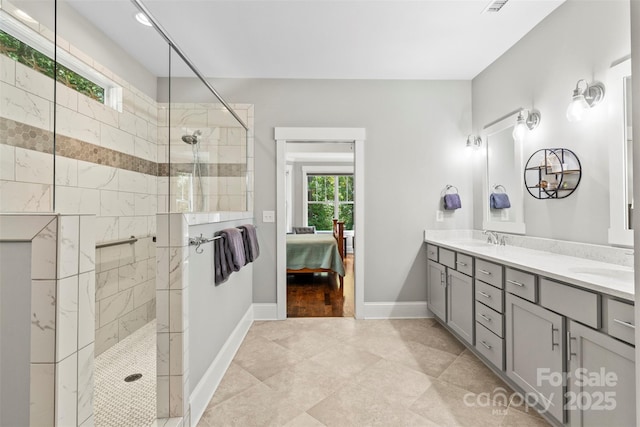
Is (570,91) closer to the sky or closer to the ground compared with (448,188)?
closer to the sky

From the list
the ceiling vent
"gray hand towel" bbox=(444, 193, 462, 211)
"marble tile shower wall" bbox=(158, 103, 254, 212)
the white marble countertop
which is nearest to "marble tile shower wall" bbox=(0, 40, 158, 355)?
"marble tile shower wall" bbox=(158, 103, 254, 212)

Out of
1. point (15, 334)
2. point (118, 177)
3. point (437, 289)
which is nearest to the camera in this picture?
point (15, 334)

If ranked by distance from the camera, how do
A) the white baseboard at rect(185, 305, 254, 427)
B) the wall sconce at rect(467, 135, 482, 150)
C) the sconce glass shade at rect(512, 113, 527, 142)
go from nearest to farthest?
1. the white baseboard at rect(185, 305, 254, 427)
2. the sconce glass shade at rect(512, 113, 527, 142)
3. the wall sconce at rect(467, 135, 482, 150)

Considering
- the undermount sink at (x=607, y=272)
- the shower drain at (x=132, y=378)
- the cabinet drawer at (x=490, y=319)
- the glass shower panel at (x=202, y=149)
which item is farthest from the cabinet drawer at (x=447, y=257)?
the shower drain at (x=132, y=378)

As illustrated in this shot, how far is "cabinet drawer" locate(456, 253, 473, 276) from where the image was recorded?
7.22 feet

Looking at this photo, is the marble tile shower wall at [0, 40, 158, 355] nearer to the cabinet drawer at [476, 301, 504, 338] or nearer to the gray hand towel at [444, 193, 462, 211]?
the cabinet drawer at [476, 301, 504, 338]

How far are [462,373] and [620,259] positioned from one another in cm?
118

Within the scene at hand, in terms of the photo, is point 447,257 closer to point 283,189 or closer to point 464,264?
point 464,264

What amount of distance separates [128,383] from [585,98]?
327 centimetres

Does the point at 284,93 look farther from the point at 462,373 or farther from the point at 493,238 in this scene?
the point at 462,373

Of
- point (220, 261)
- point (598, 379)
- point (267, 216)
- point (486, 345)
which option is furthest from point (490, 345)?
point (267, 216)

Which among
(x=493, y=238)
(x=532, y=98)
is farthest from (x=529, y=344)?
(x=532, y=98)

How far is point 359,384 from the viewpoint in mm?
A: 1893

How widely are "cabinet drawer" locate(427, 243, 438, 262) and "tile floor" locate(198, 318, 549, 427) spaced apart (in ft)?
2.27
